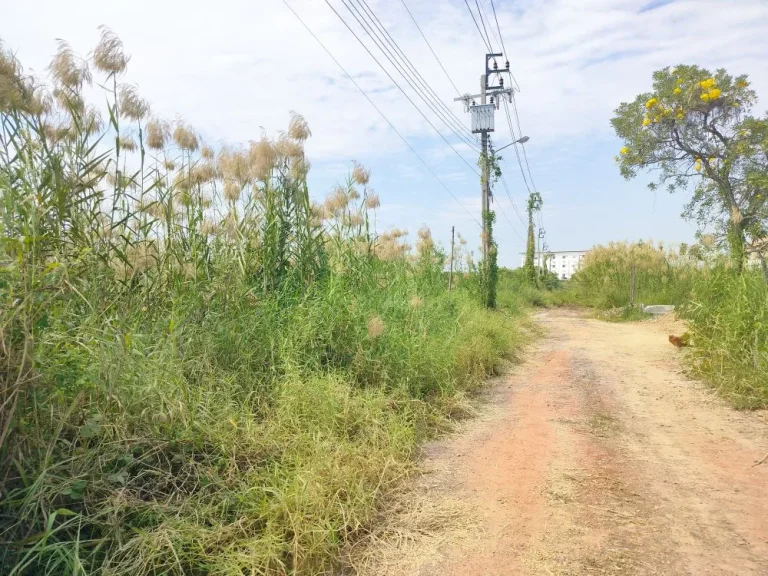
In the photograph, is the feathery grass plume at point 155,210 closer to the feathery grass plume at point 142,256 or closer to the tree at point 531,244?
the feathery grass plume at point 142,256

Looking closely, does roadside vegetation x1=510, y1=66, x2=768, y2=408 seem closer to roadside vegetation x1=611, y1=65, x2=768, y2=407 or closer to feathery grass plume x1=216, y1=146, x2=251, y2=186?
roadside vegetation x1=611, y1=65, x2=768, y2=407

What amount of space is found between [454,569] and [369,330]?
2.53m

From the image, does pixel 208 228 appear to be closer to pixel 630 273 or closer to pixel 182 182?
pixel 182 182

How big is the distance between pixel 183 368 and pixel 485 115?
14.3 m

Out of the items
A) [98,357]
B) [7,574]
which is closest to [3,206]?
[98,357]

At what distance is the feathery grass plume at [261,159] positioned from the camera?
17.6ft

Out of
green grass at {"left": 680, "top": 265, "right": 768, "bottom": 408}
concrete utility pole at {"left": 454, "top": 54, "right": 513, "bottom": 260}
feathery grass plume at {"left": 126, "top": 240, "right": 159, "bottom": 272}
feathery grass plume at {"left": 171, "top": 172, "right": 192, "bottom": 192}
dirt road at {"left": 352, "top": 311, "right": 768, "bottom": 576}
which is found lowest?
dirt road at {"left": 352, "top": 311, "right": 768, "bottom": 576}

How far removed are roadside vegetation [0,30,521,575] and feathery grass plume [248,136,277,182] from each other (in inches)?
0.8

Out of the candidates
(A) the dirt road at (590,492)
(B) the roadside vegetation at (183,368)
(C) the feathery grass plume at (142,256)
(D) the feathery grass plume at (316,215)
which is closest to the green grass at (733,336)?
(A) the dirt road at (590,492)

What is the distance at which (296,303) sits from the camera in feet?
17.0

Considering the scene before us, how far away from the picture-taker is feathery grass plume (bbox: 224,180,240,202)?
5.27 metres

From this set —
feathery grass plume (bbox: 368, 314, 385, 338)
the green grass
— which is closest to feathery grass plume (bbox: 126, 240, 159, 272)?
feathery grass plume (bbox: 368, 314, 385, 338)

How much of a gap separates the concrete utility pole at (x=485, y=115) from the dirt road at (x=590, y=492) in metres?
8.53

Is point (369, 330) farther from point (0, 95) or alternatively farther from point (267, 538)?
point (0, 95)
